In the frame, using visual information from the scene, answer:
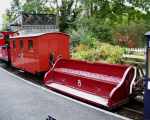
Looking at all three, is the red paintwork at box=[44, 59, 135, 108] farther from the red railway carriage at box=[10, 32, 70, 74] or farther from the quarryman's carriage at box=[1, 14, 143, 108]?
the red railway carriage at box=[10, 32, 70, 74]

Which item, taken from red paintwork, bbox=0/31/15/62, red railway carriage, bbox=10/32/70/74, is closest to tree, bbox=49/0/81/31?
red paintwork, bbox=0/31/15/62

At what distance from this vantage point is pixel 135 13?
35344 mm

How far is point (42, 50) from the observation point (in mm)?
13047

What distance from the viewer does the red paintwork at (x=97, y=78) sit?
817 cm

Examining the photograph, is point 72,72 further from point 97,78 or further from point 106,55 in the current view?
point 106,55

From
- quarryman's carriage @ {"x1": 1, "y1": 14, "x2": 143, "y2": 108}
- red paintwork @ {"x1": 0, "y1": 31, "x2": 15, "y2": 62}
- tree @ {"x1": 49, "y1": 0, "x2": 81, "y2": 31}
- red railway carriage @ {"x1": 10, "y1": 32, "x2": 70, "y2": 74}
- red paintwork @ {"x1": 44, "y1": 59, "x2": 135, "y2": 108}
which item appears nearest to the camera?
red paintwork @ {"x1": 44, "y1": 59, "x2": 135, "y2": 108}

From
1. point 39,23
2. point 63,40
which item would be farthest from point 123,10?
point 63,40

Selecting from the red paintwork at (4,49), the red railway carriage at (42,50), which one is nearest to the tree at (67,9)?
the red paintwork at (4,49)

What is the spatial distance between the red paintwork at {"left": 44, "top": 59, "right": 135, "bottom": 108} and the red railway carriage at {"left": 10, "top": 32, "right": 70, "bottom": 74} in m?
1.34

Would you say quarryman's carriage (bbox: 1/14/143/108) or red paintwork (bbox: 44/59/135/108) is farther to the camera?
quarryman's carriage (bbox: 1/14/143/108)

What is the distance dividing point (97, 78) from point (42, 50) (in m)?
4.30

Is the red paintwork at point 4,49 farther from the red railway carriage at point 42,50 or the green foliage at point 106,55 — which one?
the green foliage at point 106,55

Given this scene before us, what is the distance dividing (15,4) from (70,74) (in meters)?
47.2

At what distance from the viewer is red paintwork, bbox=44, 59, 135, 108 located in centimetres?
817
